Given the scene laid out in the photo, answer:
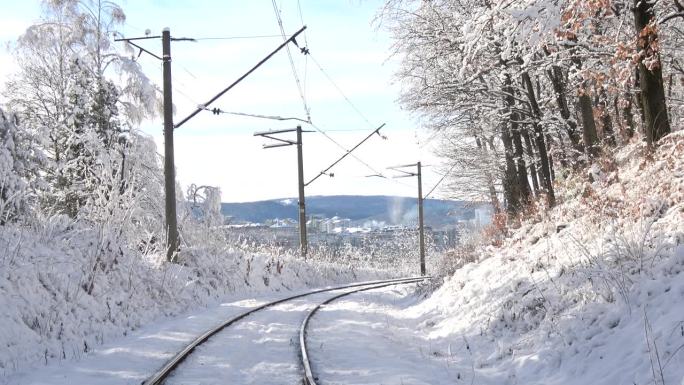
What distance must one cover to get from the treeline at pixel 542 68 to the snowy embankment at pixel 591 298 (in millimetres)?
1509

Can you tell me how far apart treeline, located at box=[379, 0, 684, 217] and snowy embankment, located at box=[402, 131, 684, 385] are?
1509 millimetres

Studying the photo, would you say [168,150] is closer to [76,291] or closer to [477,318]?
[76,291]

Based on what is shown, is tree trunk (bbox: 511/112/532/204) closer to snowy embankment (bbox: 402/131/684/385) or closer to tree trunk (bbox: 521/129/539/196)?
tree trunk (bbox: 521/129/539/196)

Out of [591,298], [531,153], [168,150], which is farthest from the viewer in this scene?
[531,153]

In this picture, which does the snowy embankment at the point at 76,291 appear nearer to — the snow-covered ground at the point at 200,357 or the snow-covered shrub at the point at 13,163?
the snow-covered ground at the point at 200,357

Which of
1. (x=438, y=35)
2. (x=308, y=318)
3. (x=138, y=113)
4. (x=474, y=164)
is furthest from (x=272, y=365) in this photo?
(x=474, y=164)

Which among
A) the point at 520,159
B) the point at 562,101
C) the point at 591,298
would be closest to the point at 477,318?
the point at 591,298

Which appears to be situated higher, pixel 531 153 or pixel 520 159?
pixel 531 153

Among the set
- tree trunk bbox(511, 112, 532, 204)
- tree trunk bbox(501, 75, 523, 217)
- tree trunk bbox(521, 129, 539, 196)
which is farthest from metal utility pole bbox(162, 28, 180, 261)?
tree trunk bbox(521, 129, 539, 196)

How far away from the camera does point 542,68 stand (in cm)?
1285

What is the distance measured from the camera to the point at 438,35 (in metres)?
15.4

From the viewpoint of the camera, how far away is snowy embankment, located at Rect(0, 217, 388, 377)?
7.78 metres

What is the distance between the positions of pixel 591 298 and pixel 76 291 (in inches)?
311

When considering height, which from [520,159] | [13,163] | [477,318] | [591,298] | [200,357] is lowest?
[200,357]
